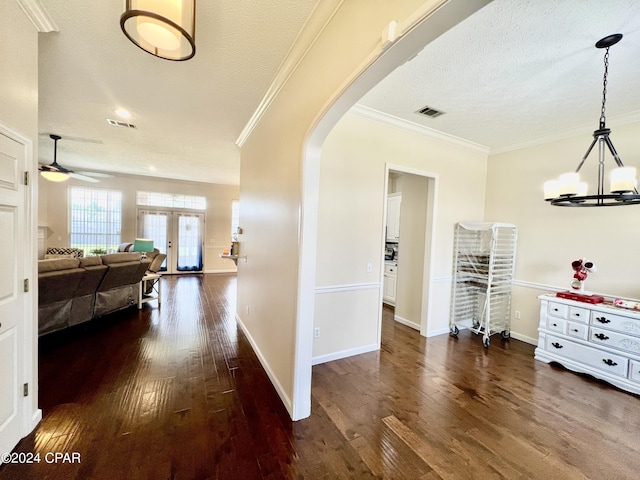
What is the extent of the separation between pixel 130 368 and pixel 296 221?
7.97 ft

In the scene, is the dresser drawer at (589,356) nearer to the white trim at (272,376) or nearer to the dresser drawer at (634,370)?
the dresser drawer at (634,370)

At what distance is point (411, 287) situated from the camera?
4223 millimetres

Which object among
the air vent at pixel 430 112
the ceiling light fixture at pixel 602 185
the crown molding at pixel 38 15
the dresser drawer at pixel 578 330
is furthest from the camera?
the air vent at pixel 430 112

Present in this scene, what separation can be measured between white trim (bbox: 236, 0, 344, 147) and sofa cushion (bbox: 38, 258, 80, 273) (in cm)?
315

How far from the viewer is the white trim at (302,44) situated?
1.65 metres

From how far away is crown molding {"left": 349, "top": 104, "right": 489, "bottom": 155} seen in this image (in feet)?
10.0

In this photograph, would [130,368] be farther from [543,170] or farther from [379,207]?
[543,170]

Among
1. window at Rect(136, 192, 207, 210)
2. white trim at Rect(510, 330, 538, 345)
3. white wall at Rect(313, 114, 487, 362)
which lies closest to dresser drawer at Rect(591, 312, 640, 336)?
white trim at Rect(510, 330, 538, 345)

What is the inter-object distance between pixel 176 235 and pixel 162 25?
810 cm

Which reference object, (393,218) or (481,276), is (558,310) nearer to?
(481,276)

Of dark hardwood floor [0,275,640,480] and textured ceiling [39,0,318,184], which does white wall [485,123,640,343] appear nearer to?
dark hardwood floor [0,275,640,480]

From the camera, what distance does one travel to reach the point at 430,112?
120 inches

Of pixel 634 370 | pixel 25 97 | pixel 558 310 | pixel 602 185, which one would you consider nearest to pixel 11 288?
pixel 25 97

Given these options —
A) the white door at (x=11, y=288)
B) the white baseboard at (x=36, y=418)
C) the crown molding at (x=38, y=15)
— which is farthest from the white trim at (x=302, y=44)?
the white baseboard at (x=36, y=418)
